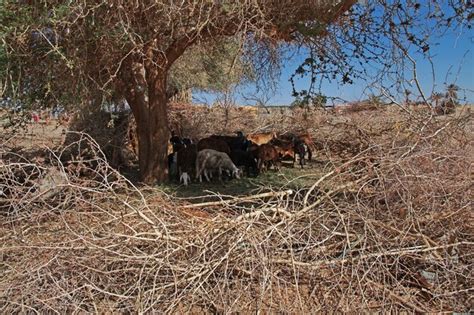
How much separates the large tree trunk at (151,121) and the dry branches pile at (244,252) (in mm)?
4497

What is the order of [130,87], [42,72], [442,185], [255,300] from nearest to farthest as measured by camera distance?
1. [255,300]
2. [442,185]
3. [42,72]
4. [130,87]

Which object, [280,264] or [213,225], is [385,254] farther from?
[213,225]

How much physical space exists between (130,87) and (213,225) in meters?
5.39

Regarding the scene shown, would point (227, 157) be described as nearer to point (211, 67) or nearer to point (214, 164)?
point (214, 164)

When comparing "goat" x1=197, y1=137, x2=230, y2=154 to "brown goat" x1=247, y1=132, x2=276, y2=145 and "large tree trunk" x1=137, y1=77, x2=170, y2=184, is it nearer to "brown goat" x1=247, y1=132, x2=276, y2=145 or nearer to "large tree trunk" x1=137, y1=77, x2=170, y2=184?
"large tree trunk" x1=137, y1=77, x2=170, y2=184

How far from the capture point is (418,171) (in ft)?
14.4

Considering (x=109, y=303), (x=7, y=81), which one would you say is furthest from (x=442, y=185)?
(x=7, y=81)

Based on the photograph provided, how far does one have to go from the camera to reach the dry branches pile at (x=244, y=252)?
3527mm

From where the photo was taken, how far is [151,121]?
29.0ft

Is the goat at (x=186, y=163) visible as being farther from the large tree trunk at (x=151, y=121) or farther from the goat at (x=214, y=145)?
the goat at (x=214, y=145)

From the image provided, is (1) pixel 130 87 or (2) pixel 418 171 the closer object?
(2) pixel 418 171

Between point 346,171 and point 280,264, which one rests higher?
point 346,171

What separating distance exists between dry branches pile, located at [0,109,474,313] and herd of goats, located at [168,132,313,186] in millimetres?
5147

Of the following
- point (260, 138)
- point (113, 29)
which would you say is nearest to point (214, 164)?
point (260, 138)
